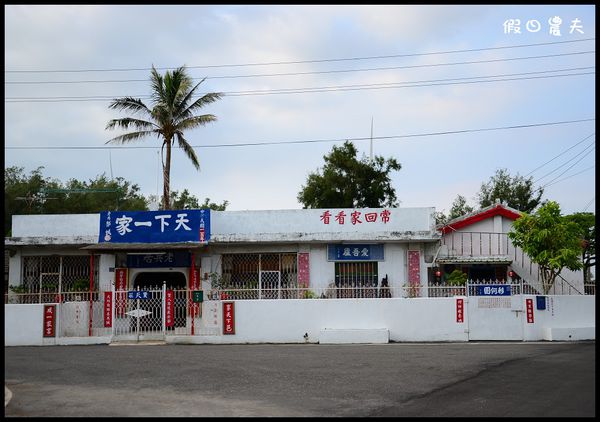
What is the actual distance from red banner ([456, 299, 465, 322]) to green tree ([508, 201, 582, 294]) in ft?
10.0

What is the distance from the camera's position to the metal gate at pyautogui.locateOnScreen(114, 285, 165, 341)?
18.1 meters

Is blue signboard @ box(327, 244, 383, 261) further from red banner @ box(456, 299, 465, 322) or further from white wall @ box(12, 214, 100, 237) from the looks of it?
white wall @ box(12, 214, 100, 237)

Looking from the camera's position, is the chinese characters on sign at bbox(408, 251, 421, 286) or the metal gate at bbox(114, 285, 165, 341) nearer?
the metal gate at bbox(114, 285, 165, 341)

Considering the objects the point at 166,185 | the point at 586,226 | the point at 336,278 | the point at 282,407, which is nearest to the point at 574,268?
the point at 586,226

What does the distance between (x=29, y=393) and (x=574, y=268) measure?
15.6m

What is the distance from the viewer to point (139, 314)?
18.0 m

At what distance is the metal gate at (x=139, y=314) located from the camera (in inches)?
712

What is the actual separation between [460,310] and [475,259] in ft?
15.4

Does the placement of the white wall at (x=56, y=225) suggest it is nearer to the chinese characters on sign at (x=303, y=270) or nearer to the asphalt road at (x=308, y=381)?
the asphalt road at (x=308, y=381)

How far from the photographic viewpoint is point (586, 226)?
2434 centimetres

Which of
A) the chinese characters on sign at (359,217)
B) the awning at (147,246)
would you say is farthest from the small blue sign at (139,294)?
the chinese characters on sign at (359,217)

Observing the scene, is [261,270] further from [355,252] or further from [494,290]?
[494,290]

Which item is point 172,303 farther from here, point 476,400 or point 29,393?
point 476,400

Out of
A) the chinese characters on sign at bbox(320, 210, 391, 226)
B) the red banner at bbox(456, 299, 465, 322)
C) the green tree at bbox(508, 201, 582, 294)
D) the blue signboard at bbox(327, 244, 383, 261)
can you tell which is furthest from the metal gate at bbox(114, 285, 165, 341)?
the green tree at bbox(508, 201, 582, 294)
